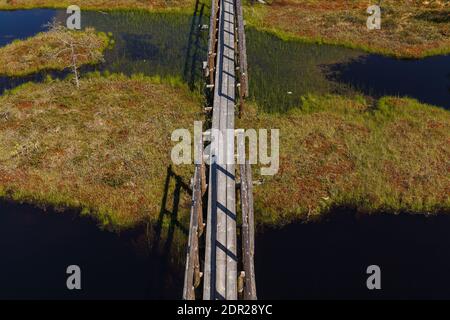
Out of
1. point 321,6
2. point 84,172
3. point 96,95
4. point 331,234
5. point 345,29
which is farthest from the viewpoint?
point 321,6

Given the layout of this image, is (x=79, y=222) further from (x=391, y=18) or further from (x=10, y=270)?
(x=391, y=18)

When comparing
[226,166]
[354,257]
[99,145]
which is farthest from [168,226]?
[354,257]

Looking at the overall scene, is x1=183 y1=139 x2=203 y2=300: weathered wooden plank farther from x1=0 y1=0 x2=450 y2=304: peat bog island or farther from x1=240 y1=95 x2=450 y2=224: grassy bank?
x1=240 y1=95 x2=450 y2=224: grassy bank

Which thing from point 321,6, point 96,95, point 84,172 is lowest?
point 84,172

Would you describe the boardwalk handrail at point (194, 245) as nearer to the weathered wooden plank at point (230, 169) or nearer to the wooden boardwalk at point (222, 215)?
the wooden boardwalk at point (222, 215)
